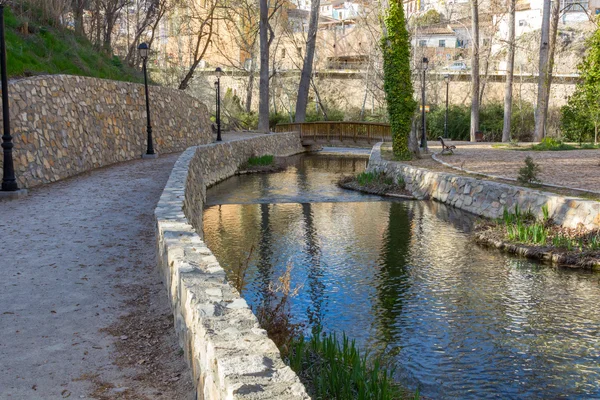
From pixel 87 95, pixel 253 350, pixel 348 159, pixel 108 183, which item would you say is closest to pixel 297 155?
pixel 348 159

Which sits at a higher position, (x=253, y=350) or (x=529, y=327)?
(x=253, y=350)

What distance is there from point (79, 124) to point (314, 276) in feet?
26.5

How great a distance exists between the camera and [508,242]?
11.1m

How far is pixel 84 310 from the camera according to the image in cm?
543

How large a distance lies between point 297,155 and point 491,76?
788 inches

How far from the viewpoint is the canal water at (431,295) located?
6242mm

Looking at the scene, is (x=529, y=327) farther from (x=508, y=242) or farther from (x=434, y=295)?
(x=508, y=242)

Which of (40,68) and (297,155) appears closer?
(40,68)

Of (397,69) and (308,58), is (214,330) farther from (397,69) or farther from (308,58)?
(308,58)

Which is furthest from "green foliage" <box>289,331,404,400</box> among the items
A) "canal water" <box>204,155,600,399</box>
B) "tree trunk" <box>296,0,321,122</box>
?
"tree trunk" <box>296,0,321,122</box>

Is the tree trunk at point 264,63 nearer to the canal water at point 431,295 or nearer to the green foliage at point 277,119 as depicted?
the green foliage at point 277,119

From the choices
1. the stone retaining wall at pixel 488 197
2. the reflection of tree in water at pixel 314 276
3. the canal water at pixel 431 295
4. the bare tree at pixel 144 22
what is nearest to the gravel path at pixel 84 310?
the canal water at pixel 431 295

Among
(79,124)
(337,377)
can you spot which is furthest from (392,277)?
(79,124)

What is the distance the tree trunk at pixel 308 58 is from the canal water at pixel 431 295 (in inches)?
852
